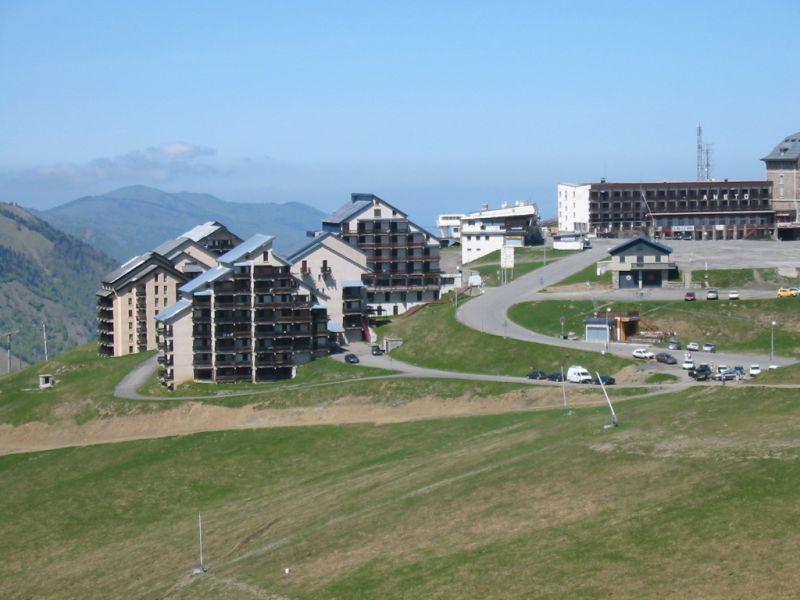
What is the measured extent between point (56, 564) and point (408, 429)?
34344 millimetres

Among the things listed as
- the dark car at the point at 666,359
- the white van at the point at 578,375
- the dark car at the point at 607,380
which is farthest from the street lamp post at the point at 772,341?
the white van at the point at 578,375

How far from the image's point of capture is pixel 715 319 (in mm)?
128000

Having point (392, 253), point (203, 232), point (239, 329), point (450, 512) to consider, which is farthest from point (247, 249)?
point (450, 512)

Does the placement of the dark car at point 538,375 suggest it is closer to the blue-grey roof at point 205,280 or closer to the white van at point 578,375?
the white van at point 578,375

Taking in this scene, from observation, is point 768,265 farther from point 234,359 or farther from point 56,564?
point 56,564

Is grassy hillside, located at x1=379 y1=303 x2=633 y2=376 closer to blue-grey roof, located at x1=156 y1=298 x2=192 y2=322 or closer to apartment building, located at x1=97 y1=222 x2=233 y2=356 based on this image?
blue-grey roof, located at x1=156 y1=298 x2=192 y2=322

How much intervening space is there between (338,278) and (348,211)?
70.2ft

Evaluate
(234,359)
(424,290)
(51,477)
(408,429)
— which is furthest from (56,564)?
(424,290)

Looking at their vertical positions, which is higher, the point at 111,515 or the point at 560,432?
the point at 560,432

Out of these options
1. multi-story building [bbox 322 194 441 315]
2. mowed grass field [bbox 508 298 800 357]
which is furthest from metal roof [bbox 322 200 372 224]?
mowed grass field [bbox 508 298 800 357]

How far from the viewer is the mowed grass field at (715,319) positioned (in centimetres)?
12225

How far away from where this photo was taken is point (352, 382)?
125 metres

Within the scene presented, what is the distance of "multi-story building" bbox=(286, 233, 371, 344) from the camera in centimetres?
14988

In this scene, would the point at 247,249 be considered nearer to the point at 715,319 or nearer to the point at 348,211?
the point at 348,211
